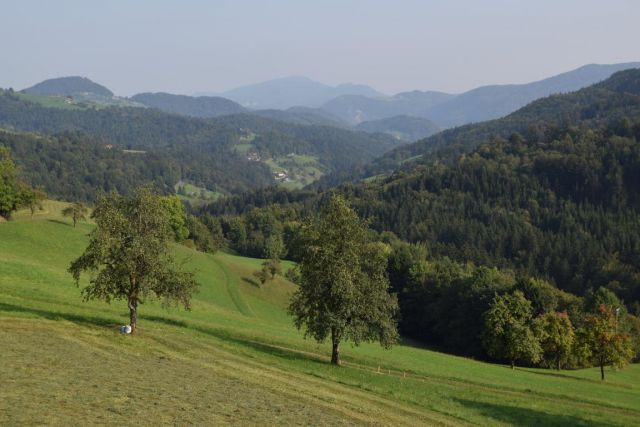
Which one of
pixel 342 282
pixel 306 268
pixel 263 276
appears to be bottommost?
pixel 263 276

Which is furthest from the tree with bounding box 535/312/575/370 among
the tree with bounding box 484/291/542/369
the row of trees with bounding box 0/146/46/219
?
the row of trees with bounding box 0/146/46/219

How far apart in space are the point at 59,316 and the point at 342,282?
2163cm

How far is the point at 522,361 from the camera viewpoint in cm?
9169

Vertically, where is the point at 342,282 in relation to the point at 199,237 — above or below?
below

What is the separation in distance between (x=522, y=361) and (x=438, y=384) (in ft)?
169

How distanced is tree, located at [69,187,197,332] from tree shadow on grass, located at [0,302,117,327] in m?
2.73

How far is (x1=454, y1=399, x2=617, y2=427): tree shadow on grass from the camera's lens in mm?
36550

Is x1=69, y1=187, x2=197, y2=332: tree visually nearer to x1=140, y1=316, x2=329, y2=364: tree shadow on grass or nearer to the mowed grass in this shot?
the mowed grass

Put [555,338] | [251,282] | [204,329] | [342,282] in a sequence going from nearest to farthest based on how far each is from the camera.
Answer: [342,282], [204,329], [555,338], [251,282]

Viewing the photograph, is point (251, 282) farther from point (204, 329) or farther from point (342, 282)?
point (342, 282)

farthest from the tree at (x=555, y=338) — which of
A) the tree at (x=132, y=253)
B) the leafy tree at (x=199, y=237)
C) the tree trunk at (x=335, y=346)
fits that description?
the leafy tree at (x=199, y=237)

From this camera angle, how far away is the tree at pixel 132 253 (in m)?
39.8

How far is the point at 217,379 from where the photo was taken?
3148 centimetres

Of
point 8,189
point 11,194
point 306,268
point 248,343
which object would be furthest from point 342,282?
point 11,194
